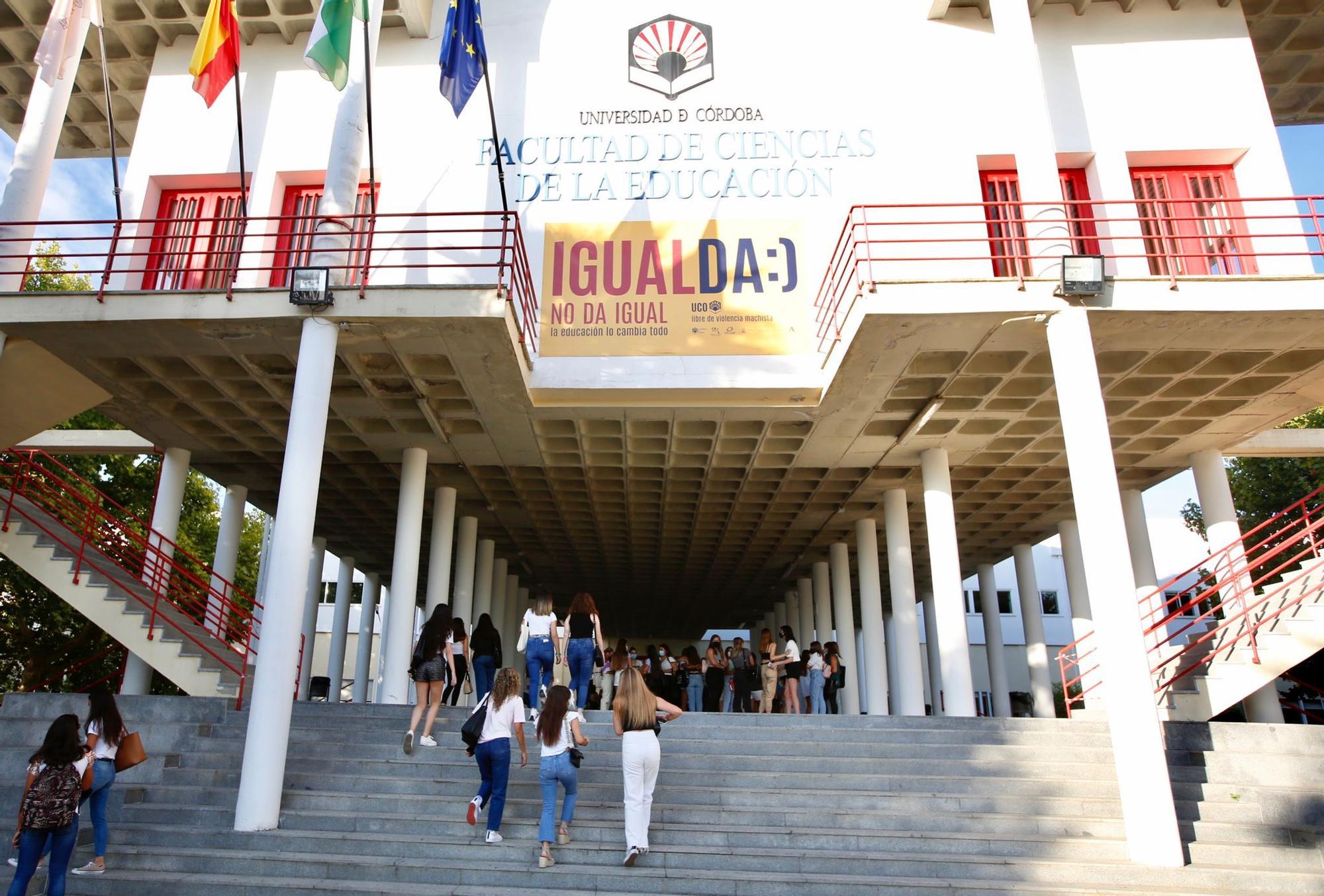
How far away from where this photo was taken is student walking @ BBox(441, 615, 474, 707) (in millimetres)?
13445

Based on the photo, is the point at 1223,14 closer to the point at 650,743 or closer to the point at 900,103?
the point at 900,103

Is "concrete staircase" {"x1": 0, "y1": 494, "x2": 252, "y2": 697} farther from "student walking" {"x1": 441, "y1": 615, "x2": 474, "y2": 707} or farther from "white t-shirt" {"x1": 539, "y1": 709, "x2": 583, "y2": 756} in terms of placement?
"white t-shirt" {"x1": 539, "y1": 709, "x2": 583, "y2": 756}

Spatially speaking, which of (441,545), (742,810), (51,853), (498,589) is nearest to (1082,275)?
(742,810)

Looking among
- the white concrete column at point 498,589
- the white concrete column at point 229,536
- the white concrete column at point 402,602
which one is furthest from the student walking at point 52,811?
the white concrete column at point 498,589

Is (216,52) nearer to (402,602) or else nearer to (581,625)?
(402,602)

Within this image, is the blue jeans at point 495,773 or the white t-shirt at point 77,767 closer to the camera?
the white t-shirt at point 77,767

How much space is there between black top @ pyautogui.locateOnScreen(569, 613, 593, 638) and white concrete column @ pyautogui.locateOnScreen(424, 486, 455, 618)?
240 inches

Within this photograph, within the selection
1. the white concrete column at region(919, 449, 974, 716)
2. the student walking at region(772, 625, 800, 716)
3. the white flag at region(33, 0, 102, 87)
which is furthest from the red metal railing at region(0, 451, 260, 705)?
the white concrete column at region(919, 449, 974, 716)

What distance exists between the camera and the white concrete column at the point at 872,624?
20047 mm

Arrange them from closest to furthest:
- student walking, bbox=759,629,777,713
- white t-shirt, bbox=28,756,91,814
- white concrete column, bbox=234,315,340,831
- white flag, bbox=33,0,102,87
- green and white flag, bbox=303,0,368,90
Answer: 1. white t-shirt, bbox=28,756,91,814
2. white concrete column, bbox=234,315,340,831
3. green and white flag, bbox=303,0,368,90
4. white flag, bbox=33,0,102,87
5. student walking, bbox=759,629,777,713

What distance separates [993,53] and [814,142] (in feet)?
12.0

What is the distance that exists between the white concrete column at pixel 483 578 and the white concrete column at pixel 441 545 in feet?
17.8

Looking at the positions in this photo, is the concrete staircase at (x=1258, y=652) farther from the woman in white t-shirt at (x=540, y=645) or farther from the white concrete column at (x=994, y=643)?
the white concrete column at (x=994, y=643)

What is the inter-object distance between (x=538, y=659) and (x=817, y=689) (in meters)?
8.26
